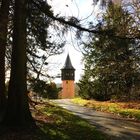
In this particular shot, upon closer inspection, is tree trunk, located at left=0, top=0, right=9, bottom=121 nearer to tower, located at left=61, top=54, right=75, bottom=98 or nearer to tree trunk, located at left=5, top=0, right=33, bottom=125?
tree trunk, located at left=5, top=0, right=33, bottom=125

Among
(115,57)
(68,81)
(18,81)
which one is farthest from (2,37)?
(68,81)

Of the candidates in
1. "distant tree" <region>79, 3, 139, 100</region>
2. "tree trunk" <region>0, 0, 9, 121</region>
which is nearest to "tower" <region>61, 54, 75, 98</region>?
"distant tree" <region>79, 3, 139, 100</region>

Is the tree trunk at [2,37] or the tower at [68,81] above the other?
the tower at [68,81]

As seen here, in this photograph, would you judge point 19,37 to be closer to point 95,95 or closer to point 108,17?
point 108,17

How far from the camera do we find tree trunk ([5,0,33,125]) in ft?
51.5

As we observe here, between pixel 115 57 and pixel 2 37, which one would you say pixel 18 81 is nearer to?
pixel 2 37

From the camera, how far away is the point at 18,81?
626 inches

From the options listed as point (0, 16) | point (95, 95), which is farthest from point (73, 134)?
point (95, 95)

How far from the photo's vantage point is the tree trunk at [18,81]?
15.7 m

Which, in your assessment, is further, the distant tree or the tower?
the tower

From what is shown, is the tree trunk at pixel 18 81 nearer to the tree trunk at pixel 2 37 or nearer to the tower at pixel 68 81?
the tree trunk at pixel 2 37

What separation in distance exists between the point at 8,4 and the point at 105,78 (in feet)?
49.7

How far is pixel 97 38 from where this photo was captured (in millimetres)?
17906

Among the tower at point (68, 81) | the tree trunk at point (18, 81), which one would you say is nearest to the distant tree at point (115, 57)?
the tree trunk at point (18, 81)
